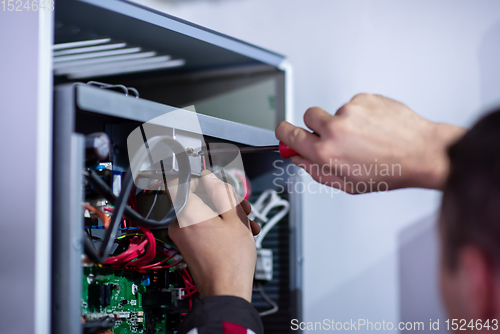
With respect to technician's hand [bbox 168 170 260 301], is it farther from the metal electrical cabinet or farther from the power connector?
the power connector

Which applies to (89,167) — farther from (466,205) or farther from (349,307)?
(349,307)

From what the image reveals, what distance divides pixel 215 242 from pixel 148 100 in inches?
9.6

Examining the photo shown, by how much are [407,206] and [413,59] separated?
446 mm

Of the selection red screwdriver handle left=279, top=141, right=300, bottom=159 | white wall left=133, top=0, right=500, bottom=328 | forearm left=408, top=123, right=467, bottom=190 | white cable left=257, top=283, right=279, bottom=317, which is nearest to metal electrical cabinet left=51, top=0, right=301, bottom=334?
white cable left=257, top=283, right=279, bottom=317

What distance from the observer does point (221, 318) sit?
0.53 meters

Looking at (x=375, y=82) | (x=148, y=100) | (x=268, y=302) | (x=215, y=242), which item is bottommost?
(x=268, y=302)

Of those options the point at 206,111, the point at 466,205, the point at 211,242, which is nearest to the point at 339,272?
the point at 206,111

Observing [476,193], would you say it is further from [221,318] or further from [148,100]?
[148,100]

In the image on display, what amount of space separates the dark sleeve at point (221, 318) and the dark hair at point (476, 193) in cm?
30

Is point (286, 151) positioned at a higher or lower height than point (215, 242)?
higher

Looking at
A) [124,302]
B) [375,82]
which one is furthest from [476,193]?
[375,82]

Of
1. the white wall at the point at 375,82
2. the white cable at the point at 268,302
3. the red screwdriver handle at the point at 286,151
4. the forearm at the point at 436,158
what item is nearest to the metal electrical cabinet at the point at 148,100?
the white cable at the point at 268,302

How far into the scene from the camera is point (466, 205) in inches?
11.6

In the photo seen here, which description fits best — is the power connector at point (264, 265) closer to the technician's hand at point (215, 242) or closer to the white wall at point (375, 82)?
the technician's hand at point (215, 242)
